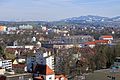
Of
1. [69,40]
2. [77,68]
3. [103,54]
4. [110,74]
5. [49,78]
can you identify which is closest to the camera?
[110,74]

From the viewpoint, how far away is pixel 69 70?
66.3 ft

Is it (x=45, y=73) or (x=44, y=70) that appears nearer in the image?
(x=45, y=73)

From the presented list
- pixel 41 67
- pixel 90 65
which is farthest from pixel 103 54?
pixel 41 67

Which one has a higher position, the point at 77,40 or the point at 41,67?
the point at 41,67

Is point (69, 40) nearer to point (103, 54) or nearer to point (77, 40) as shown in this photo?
point (77, 40)

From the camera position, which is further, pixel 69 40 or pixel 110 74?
pixel 69 40

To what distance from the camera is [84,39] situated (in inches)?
2121

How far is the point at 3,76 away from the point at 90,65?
10.8m

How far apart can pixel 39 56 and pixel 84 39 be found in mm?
30574

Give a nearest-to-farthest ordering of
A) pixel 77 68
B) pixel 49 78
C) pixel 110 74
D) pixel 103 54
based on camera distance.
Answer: pixel 110 74 < pixel 49 78 < pixel 77 68 < pixel 103 54

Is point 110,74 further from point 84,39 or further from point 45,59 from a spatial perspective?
point 84,39

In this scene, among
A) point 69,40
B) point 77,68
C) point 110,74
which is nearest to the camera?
point 110,74

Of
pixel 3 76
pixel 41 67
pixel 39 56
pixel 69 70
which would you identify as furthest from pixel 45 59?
pixel 3 76

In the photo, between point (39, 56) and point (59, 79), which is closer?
point (59, 79)
